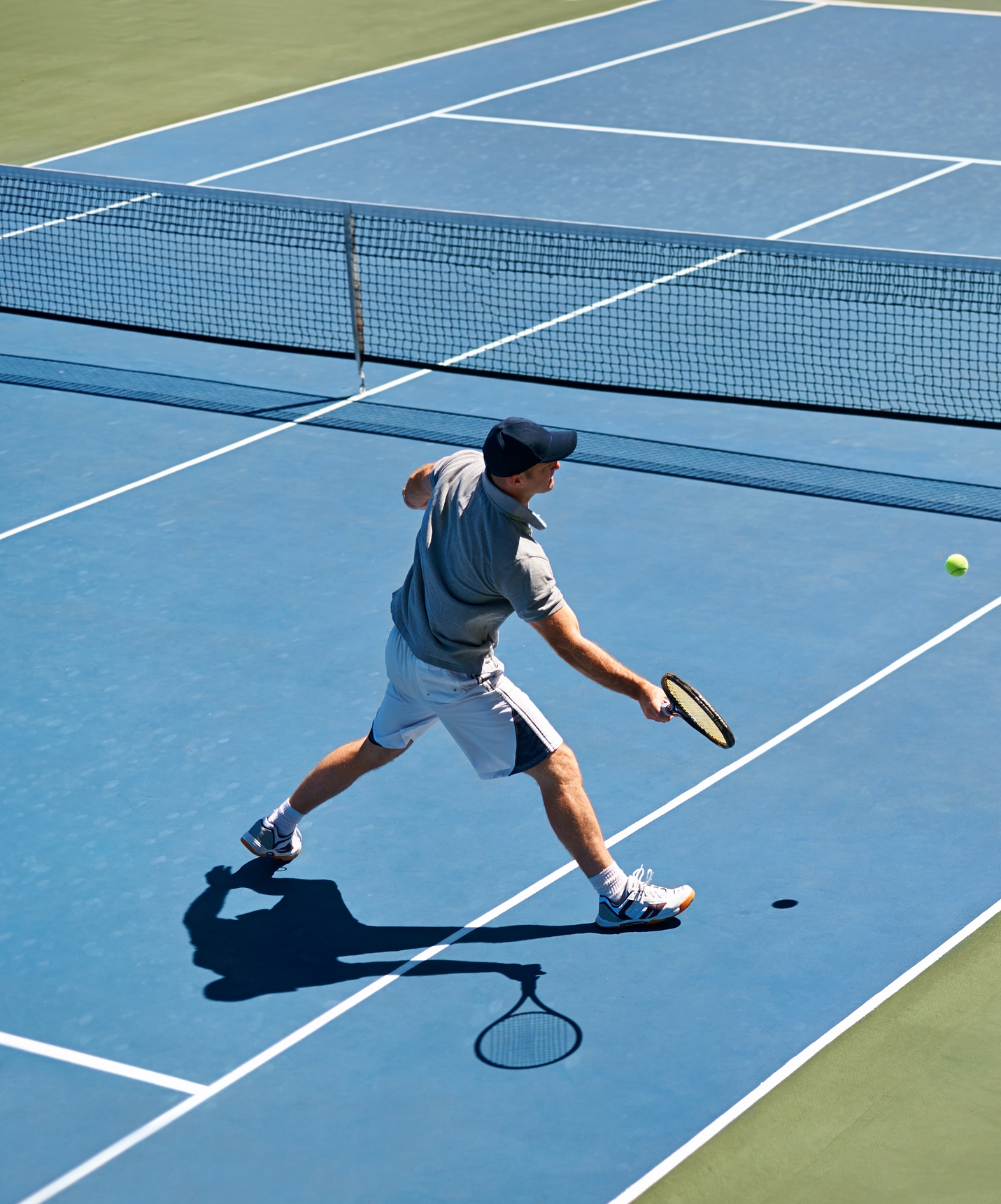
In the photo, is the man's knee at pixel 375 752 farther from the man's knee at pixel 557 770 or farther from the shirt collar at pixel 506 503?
the shirt collar at pixel 506 503

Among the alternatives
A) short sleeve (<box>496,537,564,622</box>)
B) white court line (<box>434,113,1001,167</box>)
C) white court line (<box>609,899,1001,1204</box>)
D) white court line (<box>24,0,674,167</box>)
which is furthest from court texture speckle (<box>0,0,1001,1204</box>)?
white court line (<box>434,113,1001,167</box>)

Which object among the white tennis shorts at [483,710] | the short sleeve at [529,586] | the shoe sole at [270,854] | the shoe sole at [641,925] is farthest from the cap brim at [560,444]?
the shoe sole at [270,854]

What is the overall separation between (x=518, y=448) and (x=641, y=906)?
1.64m

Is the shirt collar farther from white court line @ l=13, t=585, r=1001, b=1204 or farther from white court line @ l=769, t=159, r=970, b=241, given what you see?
white court line @ l=769, t=159, r=970, b=241

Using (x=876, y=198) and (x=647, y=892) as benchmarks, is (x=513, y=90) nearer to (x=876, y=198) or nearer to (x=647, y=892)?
(x=876, y=198)

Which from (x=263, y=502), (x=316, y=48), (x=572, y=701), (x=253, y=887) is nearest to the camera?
(x=253, y=887)

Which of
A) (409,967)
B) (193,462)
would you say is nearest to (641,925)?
(409,967)

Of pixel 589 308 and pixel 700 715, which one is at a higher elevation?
pixel 700 715

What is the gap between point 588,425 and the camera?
11078mm

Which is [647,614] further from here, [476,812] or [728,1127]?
[728,1127]

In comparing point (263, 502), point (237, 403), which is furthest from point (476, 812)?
point (237, 403)

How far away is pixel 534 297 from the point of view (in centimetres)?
1329

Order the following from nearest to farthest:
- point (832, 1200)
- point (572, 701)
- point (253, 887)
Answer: point (832, 1200), point (253, 887), point (572, 701)

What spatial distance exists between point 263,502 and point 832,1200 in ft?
19.4
